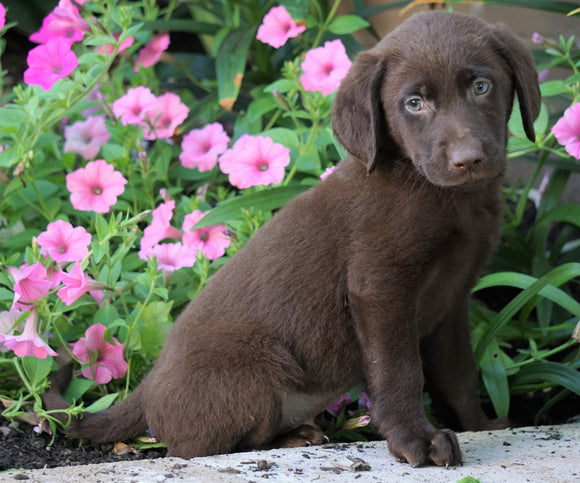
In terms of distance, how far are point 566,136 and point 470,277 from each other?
659 millimetres

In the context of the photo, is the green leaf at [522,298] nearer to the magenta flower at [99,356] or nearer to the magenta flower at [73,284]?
the magenta flower at [99,356]

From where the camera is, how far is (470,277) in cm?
274

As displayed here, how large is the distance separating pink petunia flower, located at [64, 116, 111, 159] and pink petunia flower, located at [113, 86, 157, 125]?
239 mm

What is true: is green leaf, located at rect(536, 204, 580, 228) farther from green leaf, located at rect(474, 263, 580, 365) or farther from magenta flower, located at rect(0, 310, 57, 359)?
magenta flower, located at rect(0, 310, 57, 359)

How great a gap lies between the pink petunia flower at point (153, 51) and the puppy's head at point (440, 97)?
5.93 ft

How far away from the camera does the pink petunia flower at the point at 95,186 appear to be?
10.9 ft

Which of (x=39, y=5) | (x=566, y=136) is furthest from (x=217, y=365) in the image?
(x=39, y=5)

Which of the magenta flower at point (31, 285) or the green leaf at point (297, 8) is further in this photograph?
the green leaf at point (297, 8)

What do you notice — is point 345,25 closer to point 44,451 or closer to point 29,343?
point 29,343

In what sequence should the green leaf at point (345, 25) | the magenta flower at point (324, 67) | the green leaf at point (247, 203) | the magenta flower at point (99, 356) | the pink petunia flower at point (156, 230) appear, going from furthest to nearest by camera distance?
the green leaf at point (345, 25) < the magenta flower at point (324, 67) < the green leaf at point (247, 203) < the pink petunia flower at point (156, 230) < the magenta flower at point (99, 356)

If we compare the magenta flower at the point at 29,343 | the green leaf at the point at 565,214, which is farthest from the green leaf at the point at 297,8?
the magenta flower at the point at 29,343

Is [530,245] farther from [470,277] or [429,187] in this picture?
[429,187]

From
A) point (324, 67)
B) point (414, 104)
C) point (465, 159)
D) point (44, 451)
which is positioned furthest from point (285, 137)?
point (44, 451)

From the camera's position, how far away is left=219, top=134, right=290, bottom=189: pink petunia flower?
3271mm
